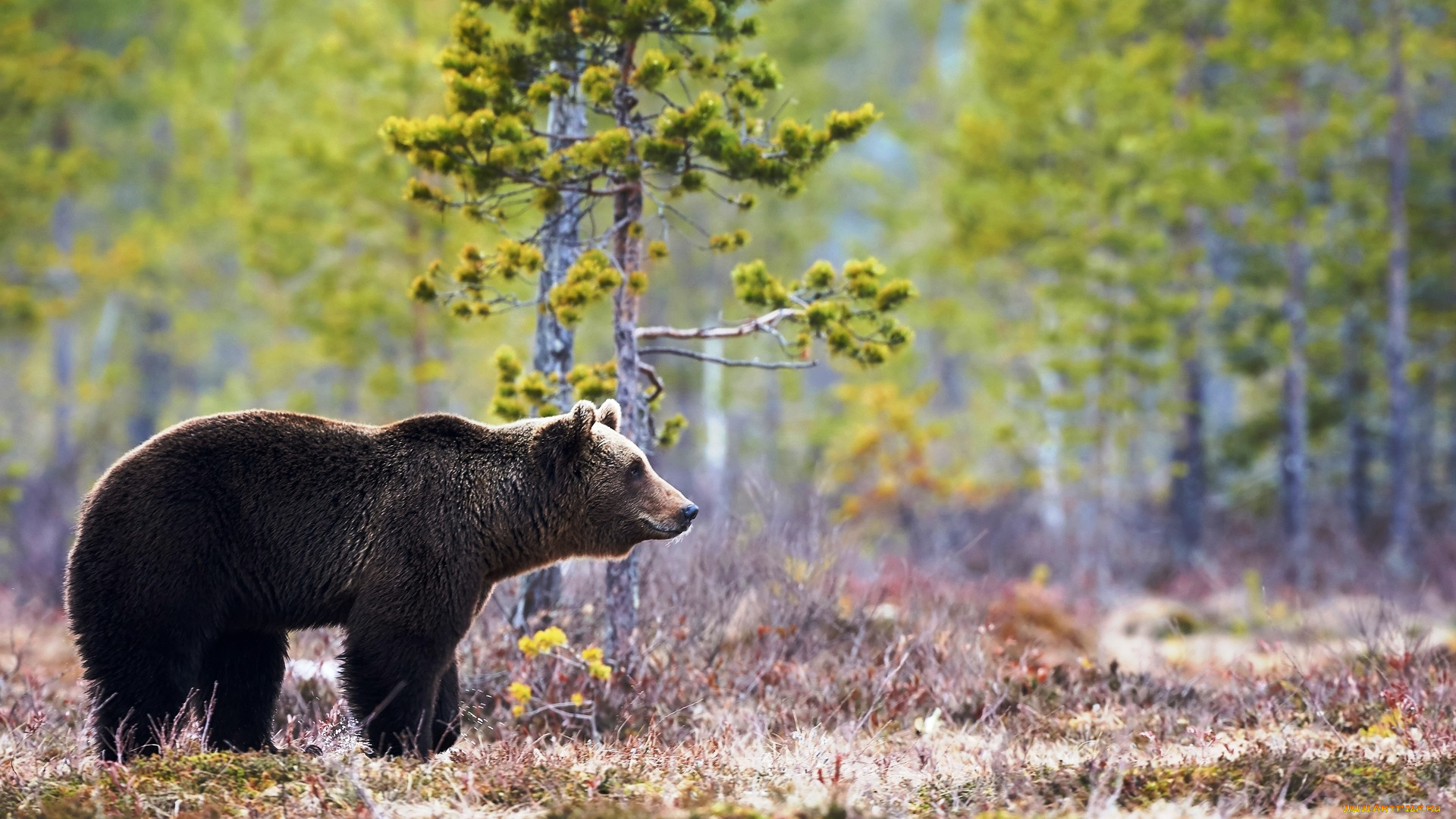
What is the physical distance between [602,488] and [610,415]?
17.5 inches

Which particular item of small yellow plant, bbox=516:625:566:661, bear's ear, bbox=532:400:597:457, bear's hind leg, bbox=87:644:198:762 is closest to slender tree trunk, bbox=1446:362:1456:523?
small yellow plant, bbox=516:625:566:661

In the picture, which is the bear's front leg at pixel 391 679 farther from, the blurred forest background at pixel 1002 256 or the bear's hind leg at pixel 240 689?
the blurred forest background at pixel 1002 256

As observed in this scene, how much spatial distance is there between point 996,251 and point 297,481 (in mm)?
15950

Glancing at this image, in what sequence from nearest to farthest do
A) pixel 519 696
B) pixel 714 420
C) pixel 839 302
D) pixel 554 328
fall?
pixel 519 696 < pixel 839 302 < pixel 554 328 < pixel 714 420

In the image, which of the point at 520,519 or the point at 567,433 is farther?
the point at 567,433

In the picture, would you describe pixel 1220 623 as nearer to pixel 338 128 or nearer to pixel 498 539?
pixel 498 539

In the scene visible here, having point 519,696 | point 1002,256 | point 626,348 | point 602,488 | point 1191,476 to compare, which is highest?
point 1002,256

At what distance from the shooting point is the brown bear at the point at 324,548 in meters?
5.09

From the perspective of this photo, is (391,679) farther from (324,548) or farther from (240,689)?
(240,689)

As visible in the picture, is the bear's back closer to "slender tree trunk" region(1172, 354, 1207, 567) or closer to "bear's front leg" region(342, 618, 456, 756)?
"bear's front leg" region(342, 618, 456, 756)

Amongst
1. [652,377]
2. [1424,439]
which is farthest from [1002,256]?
[652,377]

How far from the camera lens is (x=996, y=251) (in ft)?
64.8

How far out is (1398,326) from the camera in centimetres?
1703

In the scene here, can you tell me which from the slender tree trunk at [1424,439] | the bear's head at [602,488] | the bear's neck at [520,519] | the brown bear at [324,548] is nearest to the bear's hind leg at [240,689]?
the brown bear at [324,548]
